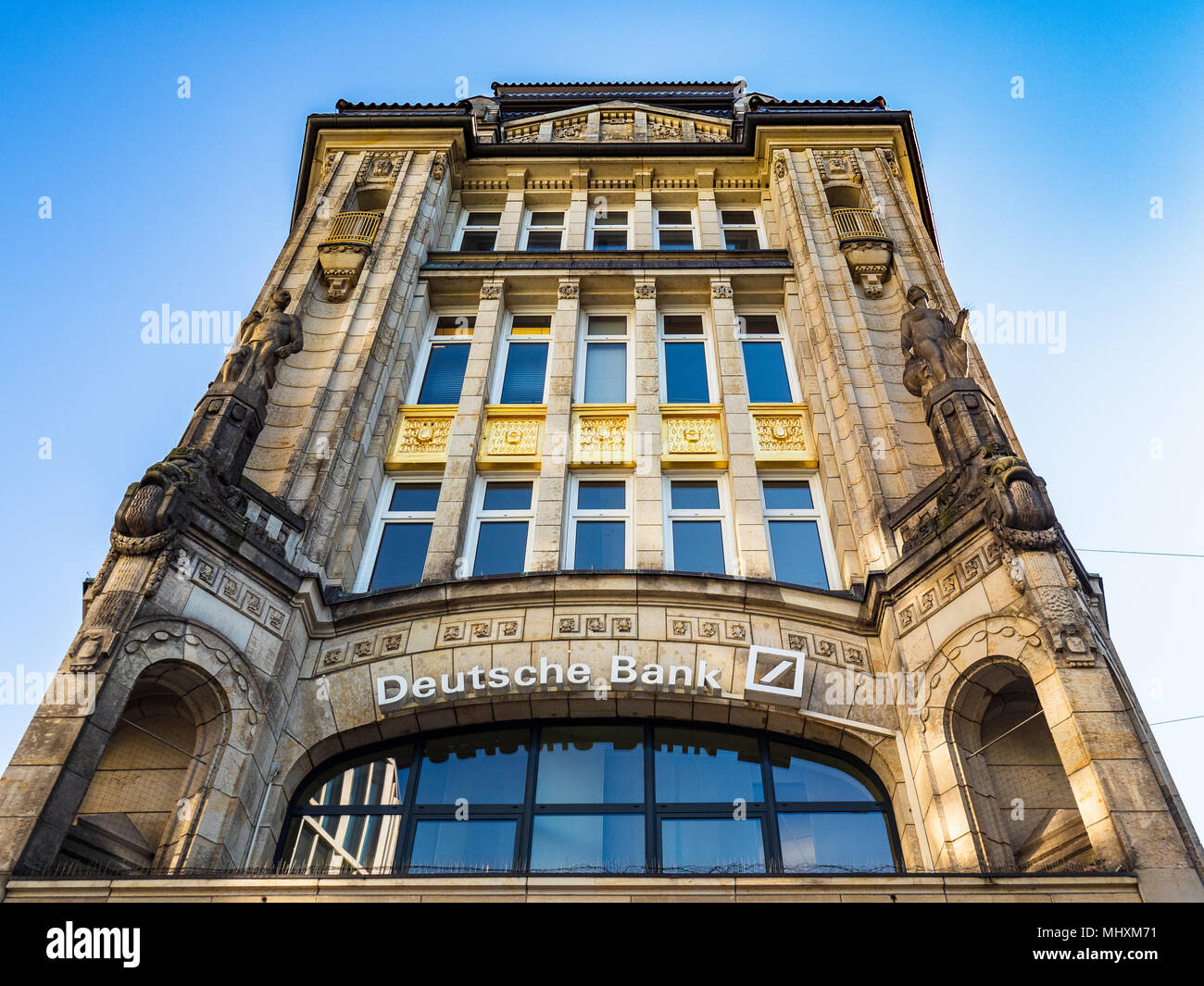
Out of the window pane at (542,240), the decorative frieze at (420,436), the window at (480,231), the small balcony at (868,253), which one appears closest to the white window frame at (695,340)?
the small balcony at (868,253)

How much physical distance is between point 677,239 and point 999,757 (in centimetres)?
1560

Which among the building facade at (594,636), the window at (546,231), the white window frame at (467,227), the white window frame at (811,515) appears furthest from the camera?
the window at (546,231)

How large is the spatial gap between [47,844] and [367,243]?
13071mm

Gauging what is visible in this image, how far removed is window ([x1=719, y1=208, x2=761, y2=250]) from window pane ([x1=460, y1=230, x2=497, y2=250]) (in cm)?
539

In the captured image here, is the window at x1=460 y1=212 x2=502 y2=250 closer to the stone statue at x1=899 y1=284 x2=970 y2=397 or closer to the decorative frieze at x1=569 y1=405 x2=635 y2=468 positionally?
the decorative frieze at x1=569 y1=405 x2=635 y2=468

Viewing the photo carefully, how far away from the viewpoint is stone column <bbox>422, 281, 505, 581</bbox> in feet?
48.6

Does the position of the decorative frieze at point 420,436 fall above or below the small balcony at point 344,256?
below

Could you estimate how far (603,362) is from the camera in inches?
777

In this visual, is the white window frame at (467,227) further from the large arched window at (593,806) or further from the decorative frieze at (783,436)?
the large arched window at (593,806)

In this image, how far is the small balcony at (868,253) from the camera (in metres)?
19.1

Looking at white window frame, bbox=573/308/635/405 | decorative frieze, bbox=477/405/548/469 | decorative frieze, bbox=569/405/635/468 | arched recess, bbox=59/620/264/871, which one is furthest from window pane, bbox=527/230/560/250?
arched recess, bbox=59/620/264/871

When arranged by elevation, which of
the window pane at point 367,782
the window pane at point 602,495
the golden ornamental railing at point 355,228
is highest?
the golden ornamental railing at point 355,228

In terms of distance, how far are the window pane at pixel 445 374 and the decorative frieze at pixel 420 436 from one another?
79cm

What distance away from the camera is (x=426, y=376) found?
19.3 m
